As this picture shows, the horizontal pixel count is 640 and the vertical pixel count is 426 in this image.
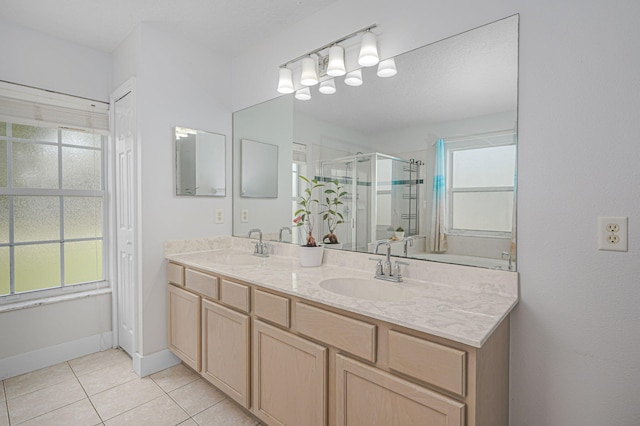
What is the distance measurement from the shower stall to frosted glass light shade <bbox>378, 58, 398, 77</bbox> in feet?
1.42

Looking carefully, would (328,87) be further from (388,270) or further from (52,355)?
(52,355)

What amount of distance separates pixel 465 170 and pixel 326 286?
87cm

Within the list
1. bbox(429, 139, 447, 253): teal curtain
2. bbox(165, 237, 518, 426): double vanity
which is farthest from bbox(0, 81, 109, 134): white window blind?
bbox(429, 139, 447, 253): teal curtain

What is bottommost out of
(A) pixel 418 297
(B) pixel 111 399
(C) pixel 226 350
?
(B) pixel 111 399

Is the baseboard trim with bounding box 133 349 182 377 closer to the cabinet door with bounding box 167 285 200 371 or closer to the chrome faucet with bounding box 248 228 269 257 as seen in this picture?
the cabinet door with bounding box 167 285 200 371

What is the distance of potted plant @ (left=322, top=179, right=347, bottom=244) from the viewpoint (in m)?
2.01

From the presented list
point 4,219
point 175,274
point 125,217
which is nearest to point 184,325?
point 175,274

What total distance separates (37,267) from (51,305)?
309 millimetres

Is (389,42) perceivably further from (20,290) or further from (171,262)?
(20,290)

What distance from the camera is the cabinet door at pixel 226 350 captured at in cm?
172

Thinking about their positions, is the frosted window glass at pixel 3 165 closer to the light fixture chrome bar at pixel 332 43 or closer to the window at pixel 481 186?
the light fixture chrome bar at pixel 332 43

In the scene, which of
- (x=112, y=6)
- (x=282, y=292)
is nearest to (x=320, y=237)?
(x=282, y=292)

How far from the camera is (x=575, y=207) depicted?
123 cm

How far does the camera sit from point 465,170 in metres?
1.49
